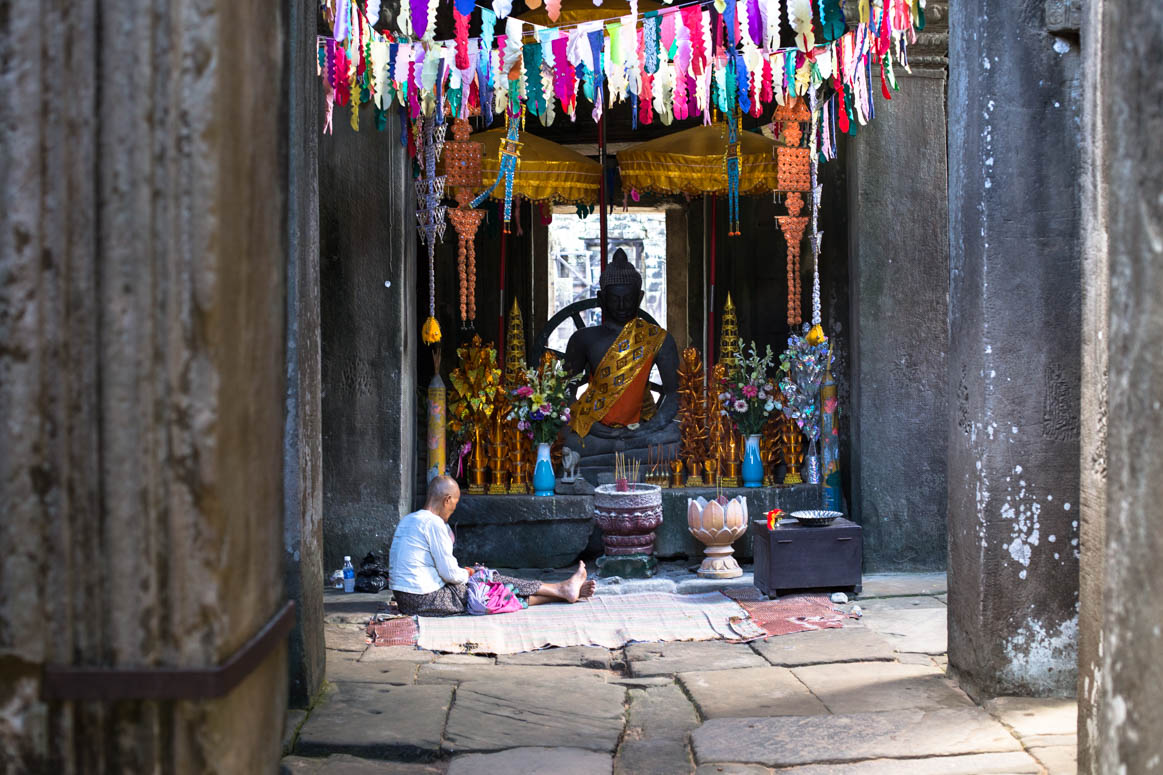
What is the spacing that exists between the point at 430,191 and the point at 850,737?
508cm

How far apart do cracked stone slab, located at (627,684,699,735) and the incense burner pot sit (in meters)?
2.45

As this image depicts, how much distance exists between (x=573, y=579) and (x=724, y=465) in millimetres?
2130

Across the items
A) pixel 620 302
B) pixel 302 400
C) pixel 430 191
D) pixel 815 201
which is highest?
pixel 430 191

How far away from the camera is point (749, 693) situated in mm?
4871

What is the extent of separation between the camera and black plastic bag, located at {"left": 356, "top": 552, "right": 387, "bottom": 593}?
730 cm

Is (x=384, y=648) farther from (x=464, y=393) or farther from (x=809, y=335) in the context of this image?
(x=809, y=335)

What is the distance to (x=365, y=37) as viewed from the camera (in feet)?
22.5

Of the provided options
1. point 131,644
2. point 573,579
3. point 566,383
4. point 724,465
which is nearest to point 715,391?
point 724,465

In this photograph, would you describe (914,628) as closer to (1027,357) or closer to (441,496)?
(1027,357)

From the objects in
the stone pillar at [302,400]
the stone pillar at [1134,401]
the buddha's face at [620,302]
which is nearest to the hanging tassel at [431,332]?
the buddha's face at [620,302]

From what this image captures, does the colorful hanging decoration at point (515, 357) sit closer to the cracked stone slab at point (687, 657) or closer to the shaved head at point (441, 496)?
the shaved head at point (441, 496)

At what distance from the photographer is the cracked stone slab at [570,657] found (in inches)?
216

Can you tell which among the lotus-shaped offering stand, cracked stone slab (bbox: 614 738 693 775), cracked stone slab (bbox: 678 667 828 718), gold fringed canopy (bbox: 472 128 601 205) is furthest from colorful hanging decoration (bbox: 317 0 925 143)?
cracked stone slab (bbox: 614 738 693 775)

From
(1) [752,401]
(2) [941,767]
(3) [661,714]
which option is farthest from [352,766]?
(1) [752,401]
